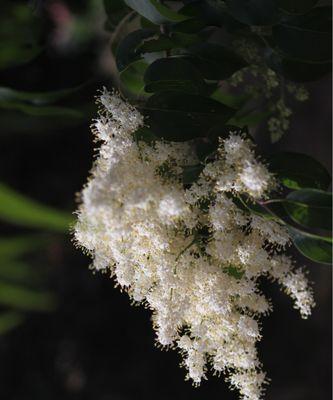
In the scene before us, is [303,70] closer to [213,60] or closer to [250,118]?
[213,60]

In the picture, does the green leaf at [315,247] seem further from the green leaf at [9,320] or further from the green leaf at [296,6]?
the green leaf at [9,320]

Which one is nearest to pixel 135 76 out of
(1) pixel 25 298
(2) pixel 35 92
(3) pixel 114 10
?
(3) pixel 114 10

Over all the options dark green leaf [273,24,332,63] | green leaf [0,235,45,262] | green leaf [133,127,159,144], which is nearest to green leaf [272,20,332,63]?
dark green leaf [273,24,332,63]

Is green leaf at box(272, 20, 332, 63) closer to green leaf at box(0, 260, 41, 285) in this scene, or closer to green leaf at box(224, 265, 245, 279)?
green leaf at box(224, 265, 245, 279)

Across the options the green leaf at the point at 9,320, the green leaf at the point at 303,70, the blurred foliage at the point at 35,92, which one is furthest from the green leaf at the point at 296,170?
the green leaf at the point at 9,320

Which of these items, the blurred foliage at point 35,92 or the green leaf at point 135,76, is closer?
the green leaf at point 135,76

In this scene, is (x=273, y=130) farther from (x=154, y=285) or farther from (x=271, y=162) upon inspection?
(x=154, y=285)
